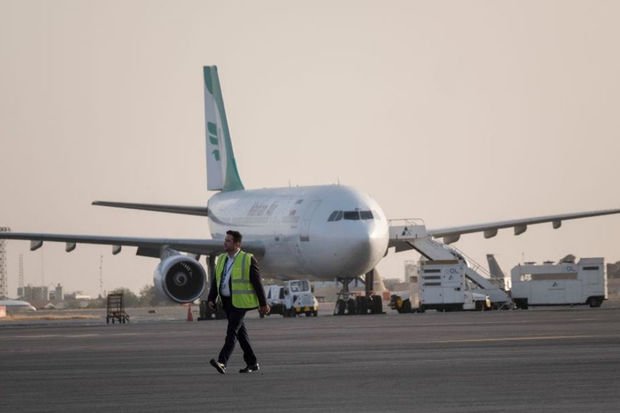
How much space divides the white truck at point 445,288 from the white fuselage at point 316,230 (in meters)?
1.77

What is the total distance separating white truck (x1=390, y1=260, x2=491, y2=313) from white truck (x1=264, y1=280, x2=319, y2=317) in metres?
4.03

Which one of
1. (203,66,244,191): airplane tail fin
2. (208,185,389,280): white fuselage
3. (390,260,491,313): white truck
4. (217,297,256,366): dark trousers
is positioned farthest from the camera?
(203,66,244,191): airplane tail fin

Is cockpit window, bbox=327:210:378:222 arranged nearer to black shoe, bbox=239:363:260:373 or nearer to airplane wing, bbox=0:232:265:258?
airplane wing, bbox=0:232:265:258

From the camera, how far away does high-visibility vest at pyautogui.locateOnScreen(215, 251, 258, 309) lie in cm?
2058

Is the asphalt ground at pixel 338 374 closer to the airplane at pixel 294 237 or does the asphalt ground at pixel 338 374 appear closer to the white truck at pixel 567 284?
the airplane at pixel 294 237

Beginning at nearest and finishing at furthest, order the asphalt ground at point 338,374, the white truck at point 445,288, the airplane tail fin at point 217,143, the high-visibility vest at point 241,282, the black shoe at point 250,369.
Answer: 1. the asphalt ground at point 338,374
2. the black shoe at point 250,369
3. the high-visibility vest at point 241,282
4. the white truck at point 445,288
5. the airplane tail fin at point 217,143

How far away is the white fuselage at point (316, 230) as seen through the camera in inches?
2119

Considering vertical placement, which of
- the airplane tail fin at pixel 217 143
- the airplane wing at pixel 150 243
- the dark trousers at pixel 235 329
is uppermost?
the airplane tail fin at pixel 217 143

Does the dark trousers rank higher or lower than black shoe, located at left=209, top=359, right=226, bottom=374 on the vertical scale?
higher

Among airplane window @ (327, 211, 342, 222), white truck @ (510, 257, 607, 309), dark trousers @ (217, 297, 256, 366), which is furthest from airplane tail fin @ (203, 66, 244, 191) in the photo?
dark trousers @ (217, 297, 256, 366)

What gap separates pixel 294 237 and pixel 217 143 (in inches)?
477

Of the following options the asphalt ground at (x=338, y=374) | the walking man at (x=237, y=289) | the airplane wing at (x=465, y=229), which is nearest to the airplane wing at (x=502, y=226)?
the airplane wing at (x=465, y=229)

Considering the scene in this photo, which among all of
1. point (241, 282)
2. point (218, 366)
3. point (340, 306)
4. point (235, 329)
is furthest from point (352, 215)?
point (218, 366)

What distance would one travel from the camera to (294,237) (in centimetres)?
5597
